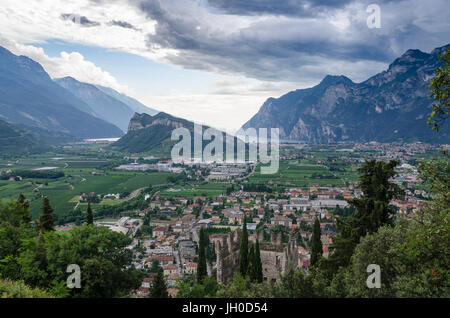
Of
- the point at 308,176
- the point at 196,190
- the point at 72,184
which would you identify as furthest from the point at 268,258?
the point at 308,176

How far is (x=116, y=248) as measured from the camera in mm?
17250

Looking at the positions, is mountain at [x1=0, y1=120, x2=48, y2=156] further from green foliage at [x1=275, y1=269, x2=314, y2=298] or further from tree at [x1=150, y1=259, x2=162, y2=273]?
green foliage at [x1=275, y1=269, x2=314, y2=298]

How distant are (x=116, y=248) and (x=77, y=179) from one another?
8618cm

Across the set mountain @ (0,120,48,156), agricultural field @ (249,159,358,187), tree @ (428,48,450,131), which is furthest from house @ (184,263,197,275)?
mountain @ (0,120,48,156)

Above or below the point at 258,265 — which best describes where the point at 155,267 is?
below

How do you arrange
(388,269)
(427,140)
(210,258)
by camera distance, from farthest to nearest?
(427,140)
(210,258)
(388,269)

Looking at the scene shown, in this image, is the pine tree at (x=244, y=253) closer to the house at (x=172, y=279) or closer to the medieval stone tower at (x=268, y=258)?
the medieval stone tower at (x=268, y=258)

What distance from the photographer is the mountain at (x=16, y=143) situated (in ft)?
492

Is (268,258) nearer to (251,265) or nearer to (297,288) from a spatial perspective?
(251,265)

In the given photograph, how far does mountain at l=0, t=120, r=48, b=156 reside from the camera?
14988 centimetres

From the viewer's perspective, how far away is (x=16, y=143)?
160 meters
